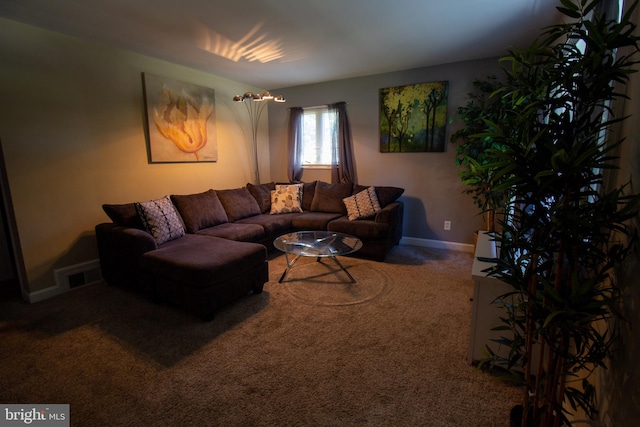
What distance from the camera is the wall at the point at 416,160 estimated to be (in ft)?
12.3

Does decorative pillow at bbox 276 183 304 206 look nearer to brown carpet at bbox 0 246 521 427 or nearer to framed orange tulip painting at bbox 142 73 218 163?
framed orange tulip painting at bbox 142 73 218 163

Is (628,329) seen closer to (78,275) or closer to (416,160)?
(416,160)

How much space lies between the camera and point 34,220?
8.65ft

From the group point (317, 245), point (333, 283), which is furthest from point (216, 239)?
point (333, 283)

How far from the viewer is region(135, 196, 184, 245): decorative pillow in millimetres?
2854

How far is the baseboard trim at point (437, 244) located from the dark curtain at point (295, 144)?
2001 millimetres

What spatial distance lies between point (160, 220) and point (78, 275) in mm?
965

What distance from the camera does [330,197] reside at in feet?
14.2

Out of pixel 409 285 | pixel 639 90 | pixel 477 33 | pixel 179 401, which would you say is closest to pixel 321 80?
pixel 477 33

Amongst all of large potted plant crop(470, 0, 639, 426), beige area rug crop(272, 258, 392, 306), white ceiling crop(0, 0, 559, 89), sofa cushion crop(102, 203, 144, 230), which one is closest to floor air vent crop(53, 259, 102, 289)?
sofa cushion crop(102, 203, 144, 230)

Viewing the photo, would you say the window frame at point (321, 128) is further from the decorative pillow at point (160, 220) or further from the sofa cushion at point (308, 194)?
the decorative pillow at point (160, 220)

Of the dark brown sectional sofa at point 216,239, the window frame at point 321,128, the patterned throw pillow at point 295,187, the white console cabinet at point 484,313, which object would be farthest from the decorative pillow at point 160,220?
the white console cabinet at point 484,313

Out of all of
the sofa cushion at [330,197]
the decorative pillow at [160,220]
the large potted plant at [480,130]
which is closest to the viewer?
the decorative pillow at [160,220]

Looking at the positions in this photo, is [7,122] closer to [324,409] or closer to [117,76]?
[117,76]
